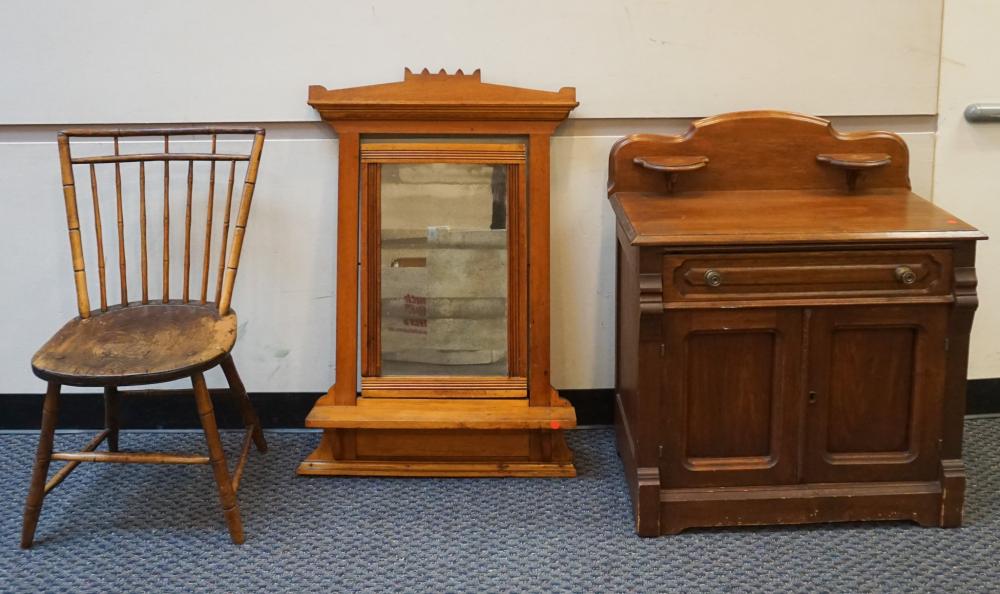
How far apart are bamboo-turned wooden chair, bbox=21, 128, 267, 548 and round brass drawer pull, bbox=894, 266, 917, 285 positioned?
5.31 ft

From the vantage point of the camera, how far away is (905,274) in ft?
7.73

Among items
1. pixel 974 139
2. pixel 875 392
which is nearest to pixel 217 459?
pixel 875 392

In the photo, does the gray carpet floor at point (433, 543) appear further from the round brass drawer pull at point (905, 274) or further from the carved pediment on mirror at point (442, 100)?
the carved pediment on mirror at point (442, 100)

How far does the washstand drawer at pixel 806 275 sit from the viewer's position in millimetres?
2359

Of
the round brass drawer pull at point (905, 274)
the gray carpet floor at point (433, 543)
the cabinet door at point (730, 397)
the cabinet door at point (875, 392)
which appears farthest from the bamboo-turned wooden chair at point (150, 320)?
the round brass drawer pull at point (905, 274)

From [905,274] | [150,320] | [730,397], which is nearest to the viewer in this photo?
[905,274]

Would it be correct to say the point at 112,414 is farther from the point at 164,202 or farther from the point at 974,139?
the point at 974,139

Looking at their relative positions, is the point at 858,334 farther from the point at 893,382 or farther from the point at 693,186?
the point at 693,186

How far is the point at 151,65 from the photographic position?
2811mm

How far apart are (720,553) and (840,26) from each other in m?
1.49

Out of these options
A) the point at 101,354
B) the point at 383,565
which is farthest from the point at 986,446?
the point at 101,354

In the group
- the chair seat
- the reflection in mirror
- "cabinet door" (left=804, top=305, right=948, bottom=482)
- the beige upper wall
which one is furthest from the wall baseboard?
the beige upper wall

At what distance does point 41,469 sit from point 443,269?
1151mm

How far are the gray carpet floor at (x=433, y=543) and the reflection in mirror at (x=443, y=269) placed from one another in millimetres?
366
